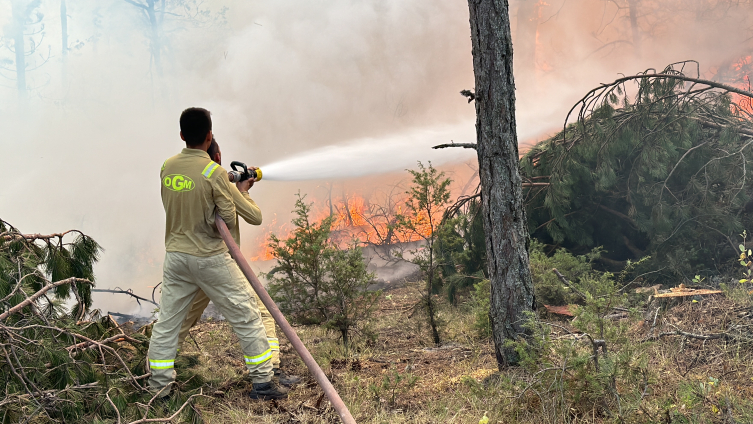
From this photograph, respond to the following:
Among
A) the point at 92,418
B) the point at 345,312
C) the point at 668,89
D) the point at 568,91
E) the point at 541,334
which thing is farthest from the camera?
the point at 568,91

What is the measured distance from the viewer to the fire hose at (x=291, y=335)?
2.77 meters

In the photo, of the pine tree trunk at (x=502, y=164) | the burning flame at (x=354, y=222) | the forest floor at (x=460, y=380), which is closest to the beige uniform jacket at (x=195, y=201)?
the forest floor at (x=460, y=380)

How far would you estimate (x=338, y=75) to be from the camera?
10570 mm

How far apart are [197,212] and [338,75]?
306 inches

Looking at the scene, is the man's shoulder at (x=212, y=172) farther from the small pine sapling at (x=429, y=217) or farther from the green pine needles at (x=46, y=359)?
the small pine sapling at (x=429, y=217)

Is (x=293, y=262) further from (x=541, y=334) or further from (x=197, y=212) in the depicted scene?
(x=541, y=334)

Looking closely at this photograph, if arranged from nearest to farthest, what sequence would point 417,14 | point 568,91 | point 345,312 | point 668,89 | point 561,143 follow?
point 345,312 → point 668,89 → point 561,143 → point 417,14 → point 568,91

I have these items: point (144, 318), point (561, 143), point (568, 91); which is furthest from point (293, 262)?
point (568, 91)

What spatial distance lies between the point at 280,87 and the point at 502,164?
749cm

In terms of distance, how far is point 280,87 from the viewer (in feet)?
33.1

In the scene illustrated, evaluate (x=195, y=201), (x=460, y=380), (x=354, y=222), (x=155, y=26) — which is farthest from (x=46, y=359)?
(x=155, y=26)

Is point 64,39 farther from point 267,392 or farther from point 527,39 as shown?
point 527,39

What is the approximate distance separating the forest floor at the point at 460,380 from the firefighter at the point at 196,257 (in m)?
0.30

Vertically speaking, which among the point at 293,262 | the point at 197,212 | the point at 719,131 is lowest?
the point at 293,262
